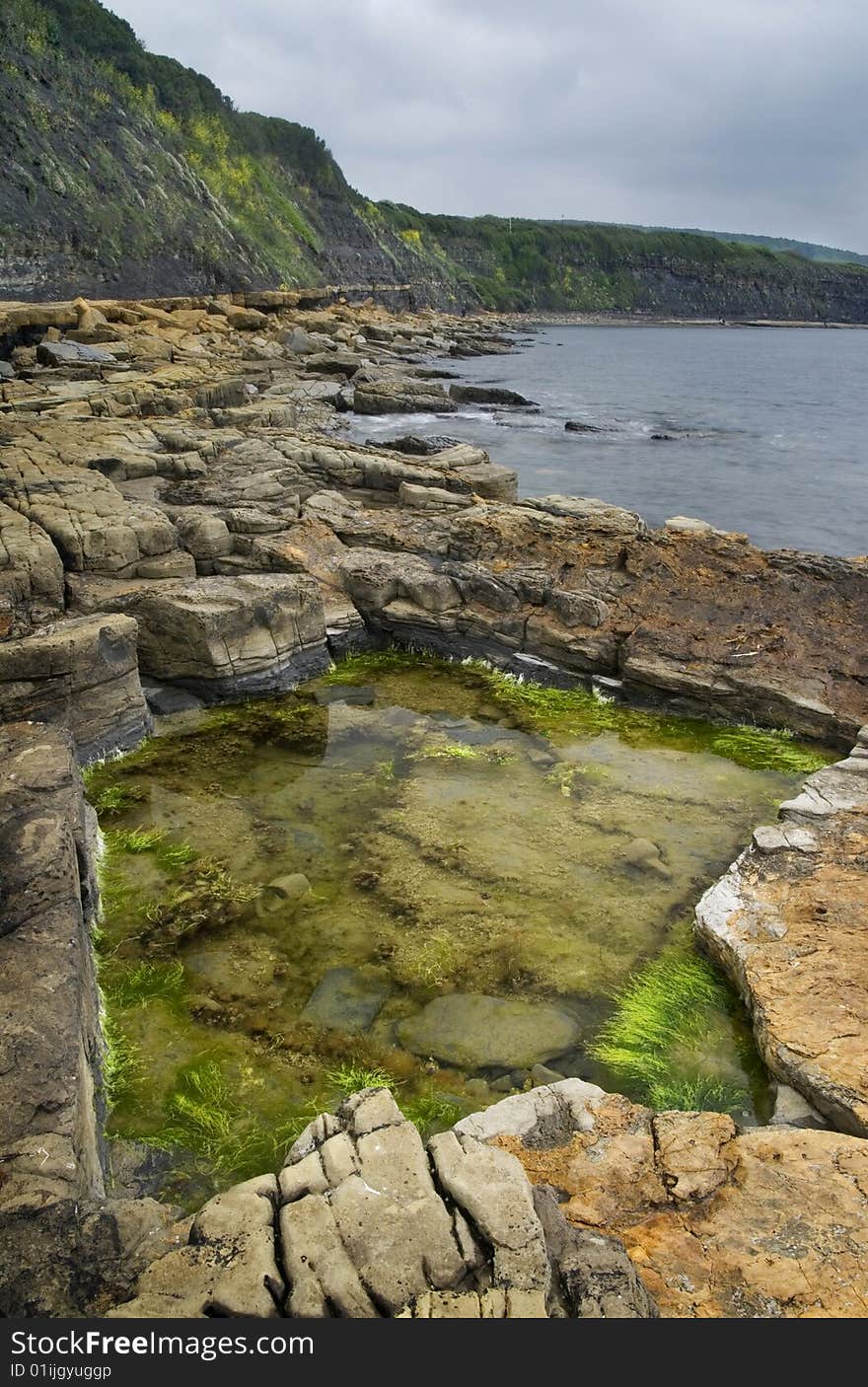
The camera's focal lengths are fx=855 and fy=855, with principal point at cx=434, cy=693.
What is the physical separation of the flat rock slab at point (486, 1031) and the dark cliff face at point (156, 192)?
159 feet

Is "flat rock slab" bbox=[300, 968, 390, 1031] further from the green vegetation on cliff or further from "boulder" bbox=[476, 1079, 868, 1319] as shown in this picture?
the green vegetation on cliff

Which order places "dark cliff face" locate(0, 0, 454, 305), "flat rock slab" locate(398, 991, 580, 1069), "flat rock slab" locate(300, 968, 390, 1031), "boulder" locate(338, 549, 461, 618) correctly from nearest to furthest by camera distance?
1. "flat rock slab" locate(398, 991, 580, 1069)
2. "flat rock slab" locate(300, 968, 390, 1031)
3. "boulder" locate(338, 549, 461, 618)
4. "dark cliff face" locate(0, 0, 454, 305)

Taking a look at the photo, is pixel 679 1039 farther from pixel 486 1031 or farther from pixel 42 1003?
pixel 42 1003

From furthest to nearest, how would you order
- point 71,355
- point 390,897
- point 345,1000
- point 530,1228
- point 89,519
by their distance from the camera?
point 71,355, point 89,519, point 390,897, point 345,1000, point 530,1228

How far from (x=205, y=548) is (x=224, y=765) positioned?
474cm

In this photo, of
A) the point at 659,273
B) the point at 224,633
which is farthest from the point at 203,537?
the point at 659,273

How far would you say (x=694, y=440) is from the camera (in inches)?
1390

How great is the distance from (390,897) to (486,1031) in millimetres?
1628

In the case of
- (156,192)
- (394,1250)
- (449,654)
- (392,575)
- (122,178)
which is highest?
(122,178)

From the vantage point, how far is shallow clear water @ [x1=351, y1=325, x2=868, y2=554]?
25.0 m

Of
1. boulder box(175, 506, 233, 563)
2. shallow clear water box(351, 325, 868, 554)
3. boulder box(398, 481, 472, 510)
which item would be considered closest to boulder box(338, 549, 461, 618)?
boulder box(175, 506, 233, 563)

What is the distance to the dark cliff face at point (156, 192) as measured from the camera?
47.3 metres

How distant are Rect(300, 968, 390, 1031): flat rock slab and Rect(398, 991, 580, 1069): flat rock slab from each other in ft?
0.96

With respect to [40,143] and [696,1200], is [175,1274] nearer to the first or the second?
[696,1200]
